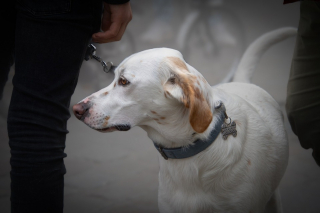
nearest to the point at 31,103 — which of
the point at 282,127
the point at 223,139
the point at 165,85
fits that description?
the point at 165,85

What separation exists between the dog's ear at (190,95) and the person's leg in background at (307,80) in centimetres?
71

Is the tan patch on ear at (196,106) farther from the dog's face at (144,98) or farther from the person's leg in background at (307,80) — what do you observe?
the person's leg in background at (307,80)

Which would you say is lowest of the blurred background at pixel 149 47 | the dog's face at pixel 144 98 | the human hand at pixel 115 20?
the blurred background at pixel 149 47

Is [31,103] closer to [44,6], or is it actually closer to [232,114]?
[44,6]

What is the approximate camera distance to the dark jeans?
110 cm

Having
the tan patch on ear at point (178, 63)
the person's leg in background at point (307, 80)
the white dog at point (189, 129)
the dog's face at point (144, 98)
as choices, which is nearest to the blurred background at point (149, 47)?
the person's leg in background at point (307, 80)

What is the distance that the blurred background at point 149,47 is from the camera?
A: 2252 millimetres

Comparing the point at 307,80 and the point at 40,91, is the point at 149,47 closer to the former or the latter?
the point at 307,80

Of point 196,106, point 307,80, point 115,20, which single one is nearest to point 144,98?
point 196,106

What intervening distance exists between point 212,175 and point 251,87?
2.14ft

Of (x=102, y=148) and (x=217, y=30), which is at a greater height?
(x=217, y=30)

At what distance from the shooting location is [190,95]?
1151 mm

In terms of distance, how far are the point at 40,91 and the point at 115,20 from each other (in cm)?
40

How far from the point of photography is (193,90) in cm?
116
